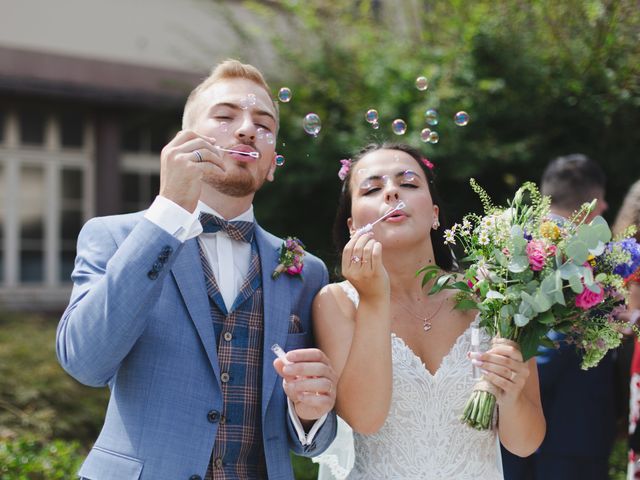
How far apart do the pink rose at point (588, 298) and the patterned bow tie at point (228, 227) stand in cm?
115

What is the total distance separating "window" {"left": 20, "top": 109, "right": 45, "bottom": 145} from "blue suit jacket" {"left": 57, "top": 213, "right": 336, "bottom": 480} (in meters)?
8.69

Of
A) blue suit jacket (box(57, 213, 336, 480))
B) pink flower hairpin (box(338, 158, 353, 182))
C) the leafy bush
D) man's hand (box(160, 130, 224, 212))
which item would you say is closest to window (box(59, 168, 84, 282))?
the leafy bush

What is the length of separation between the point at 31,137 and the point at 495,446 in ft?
30.5

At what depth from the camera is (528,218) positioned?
107 inches

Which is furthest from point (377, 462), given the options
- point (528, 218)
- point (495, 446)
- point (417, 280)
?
point (528, 218)

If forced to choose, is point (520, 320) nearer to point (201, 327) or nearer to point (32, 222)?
point (201, 327)

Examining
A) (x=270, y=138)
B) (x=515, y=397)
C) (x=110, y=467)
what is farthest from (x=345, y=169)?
(x=110, y=467)

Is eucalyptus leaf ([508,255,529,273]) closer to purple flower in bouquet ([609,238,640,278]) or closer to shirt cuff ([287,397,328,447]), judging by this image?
purple flower in bouquet ([609,238,640,278])

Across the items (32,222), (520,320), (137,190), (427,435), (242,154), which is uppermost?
(137,190)

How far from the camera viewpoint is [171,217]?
7.38 feet

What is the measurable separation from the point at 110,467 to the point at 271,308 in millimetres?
711

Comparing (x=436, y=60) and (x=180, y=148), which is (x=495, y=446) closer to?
(x=180, y=148)

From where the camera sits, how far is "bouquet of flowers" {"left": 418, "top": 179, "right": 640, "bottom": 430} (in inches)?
96.9

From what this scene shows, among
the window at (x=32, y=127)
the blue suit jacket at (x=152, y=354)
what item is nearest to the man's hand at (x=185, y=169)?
the blue suit jacket at (x=152, y=354)
